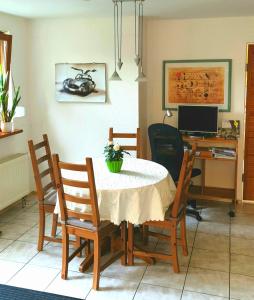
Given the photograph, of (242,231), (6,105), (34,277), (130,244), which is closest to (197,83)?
(242,231)

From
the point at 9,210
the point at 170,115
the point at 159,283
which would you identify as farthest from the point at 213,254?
the point at 9,210

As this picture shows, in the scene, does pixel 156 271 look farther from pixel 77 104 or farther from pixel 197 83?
pixel 197 83

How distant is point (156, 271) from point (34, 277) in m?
1.01

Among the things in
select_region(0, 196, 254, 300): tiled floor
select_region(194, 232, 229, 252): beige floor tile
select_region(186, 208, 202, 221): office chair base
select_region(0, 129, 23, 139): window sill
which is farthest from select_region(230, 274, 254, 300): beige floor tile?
select_region(0, 129, 23, 139): window sill

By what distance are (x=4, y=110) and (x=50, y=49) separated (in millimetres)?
1051

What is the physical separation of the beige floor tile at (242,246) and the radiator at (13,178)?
2510 millimetres

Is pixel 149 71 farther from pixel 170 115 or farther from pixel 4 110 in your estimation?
pixel 4 110

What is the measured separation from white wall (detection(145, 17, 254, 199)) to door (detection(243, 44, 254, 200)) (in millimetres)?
62

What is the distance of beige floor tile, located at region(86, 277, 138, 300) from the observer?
2.81 meters

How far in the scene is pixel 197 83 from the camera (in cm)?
485

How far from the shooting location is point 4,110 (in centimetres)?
432

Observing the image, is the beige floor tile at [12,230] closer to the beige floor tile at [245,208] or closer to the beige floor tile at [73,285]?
the beige floor tile at [73,285]

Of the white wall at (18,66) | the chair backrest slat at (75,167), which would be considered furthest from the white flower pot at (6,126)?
the chair backrest slat at (75,167)

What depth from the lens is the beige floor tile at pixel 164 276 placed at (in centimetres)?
300
